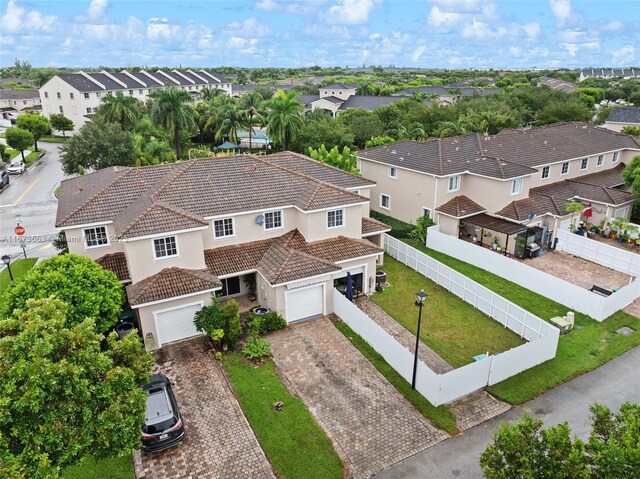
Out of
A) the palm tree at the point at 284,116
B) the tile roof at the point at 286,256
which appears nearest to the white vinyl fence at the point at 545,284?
the tile roof at the point at 286,256

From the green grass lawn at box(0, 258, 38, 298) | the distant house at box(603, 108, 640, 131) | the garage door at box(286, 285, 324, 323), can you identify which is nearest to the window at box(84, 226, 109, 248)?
the green grass lawn at box(0, 258, 38, 298)

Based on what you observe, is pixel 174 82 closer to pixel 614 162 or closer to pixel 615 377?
pixel 614 162

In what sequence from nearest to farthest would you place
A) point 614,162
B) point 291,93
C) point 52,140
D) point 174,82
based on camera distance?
point 614,162
point 291,93
point 52,140
point 174,82

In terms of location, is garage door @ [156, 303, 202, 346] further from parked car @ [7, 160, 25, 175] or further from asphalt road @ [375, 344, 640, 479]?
parked car @ [7, 160, 25, 175]

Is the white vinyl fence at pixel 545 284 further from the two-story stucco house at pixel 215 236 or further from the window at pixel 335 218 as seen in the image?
the window at pixel 335 218

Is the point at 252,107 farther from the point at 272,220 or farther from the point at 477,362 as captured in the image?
the point at 477,362

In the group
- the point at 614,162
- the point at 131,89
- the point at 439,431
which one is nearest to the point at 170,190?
the point at 439,431
